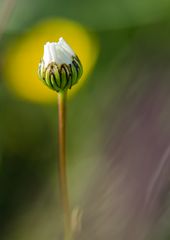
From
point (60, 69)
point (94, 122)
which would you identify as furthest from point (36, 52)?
point (60, 69)

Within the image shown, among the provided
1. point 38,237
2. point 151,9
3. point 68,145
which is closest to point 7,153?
point 68,145

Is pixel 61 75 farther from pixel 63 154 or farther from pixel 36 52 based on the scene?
pixel 36 52

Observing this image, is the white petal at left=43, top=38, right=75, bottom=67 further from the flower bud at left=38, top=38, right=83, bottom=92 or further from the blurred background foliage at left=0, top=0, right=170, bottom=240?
the blurred background foliage at left=0, top=0, right=170, bottom=240

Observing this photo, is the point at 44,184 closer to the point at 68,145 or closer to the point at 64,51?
the point at 68,145

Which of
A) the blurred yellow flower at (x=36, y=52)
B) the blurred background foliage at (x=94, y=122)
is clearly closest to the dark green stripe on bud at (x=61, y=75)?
the blurred background foliage at (x=94, y=122)

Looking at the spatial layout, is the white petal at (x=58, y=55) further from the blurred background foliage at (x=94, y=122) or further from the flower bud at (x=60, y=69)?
the blurred background foliage at (x=94, y=122)

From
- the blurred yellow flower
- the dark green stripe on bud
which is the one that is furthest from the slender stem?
the blurred yellow flower
